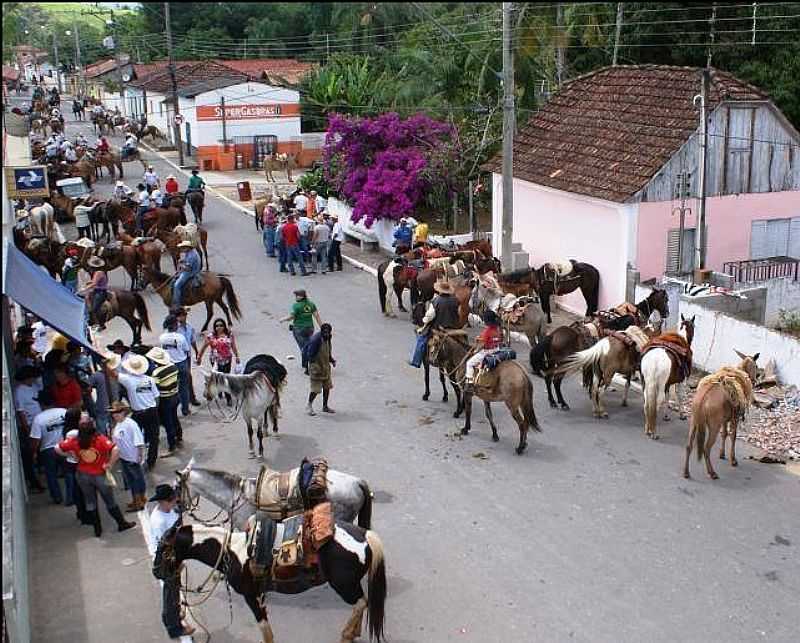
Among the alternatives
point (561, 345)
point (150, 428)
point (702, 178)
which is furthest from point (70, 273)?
point (702, 178)

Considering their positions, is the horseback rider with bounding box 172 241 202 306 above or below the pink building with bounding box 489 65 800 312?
below

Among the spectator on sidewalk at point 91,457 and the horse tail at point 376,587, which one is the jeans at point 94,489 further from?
the horse tail at point 376,587

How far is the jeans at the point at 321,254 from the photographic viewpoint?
2197 centimetres

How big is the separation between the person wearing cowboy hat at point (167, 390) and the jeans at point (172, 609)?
3.77 metres

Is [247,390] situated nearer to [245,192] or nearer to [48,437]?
[48,437]

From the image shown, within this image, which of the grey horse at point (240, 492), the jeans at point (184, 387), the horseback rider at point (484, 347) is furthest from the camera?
the jeans at point (184, 387)

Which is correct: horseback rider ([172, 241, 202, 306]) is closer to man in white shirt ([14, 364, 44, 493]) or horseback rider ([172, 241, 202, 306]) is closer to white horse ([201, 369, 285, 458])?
white horse ([201, 369, 285, 458])

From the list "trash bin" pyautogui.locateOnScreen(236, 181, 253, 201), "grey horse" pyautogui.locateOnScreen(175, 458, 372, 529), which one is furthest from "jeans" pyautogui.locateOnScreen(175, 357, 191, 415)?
"trash bin" pyautogui.locateOnScreen(236, 181, 253, 201)

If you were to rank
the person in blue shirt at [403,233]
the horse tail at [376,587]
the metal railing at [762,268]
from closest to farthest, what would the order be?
the horse tail at [376,587] < the metal railing at [762,268] < the person in blue shirt at [403,233]

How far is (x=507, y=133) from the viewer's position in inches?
A: 693

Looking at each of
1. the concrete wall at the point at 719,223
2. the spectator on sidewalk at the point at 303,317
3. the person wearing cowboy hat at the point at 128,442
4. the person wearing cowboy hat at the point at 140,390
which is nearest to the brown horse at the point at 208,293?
the spectator on sidewalk at the point at 303,317

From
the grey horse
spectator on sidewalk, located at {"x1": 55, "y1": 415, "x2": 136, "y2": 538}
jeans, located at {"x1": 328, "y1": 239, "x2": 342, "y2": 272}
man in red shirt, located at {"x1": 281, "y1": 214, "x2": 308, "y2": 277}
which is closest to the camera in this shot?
the grey horse

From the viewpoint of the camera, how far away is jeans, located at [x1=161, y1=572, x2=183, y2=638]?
7754 millimetres

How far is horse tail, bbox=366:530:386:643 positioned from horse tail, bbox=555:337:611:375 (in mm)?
5719
